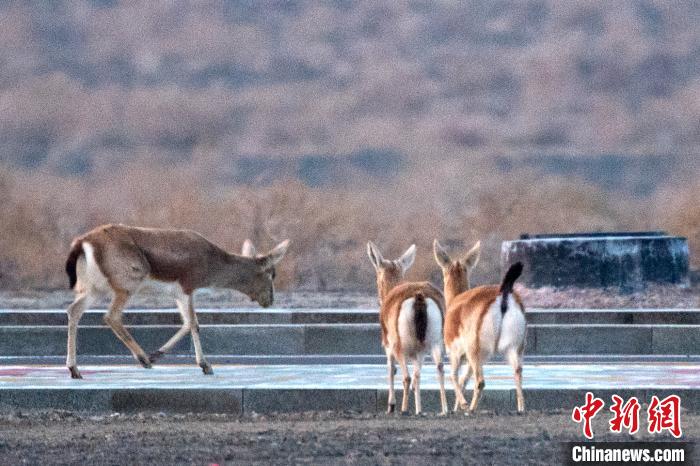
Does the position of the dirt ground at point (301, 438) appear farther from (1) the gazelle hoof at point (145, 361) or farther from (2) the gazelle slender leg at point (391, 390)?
(1) the gazelle hoof at point (145, 361)

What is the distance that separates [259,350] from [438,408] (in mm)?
5948

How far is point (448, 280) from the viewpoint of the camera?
13.5 metres

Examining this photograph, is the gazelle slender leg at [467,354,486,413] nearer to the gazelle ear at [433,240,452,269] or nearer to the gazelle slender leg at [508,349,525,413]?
the gazelle slender leg at [508,349,525,413]

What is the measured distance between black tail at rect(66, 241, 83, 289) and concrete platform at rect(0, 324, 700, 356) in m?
2.89

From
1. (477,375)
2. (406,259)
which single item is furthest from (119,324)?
(477,375)

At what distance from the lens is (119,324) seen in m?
16.2

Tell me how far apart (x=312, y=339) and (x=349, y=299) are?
34.6 feet

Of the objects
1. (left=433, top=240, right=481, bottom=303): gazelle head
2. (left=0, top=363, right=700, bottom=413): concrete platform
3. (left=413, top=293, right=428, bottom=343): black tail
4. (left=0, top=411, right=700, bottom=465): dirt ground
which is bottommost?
(left=0, top=411, right=700, bottom=465): dirt ground

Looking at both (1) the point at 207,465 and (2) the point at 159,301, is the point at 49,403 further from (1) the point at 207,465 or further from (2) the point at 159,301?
(2) the point at 159,301

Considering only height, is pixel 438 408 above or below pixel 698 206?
below

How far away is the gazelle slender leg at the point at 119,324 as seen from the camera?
52.1 feet

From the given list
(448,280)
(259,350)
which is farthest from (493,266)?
(448,280)

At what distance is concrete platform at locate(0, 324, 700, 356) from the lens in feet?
59.9

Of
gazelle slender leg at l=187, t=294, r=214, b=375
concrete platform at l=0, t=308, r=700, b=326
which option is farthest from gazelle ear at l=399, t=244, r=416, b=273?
concrete platform at l=0, t=308, r=700, b=326
